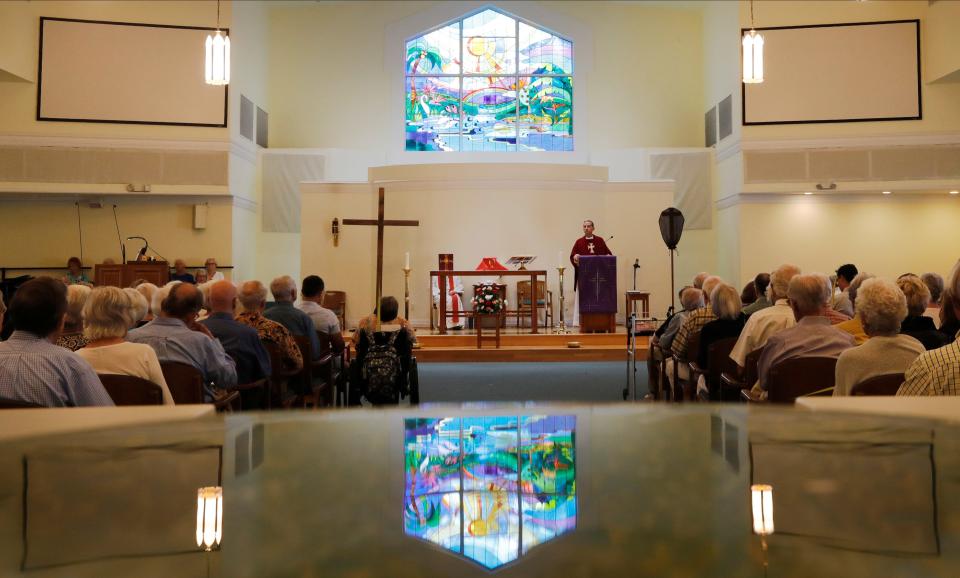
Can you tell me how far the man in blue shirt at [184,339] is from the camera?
3.47 m

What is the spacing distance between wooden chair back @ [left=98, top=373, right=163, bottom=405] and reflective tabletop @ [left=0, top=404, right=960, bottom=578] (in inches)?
60.5

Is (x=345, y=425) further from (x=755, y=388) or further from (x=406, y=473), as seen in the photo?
(x=755, y=388)

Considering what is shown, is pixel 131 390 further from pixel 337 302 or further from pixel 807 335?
pixel 337 302

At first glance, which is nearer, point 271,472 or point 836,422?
point 271,472

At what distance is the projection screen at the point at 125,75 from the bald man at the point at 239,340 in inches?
376

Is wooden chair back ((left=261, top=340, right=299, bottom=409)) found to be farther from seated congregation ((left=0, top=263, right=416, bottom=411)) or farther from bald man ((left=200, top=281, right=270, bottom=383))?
bald man ((left=200, top=281, right=270, bottom=383))

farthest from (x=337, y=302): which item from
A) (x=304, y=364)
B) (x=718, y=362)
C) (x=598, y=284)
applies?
(x=718, y=362)

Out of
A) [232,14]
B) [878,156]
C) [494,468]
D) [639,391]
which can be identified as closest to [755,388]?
[494,468]

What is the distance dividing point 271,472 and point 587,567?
407 mm

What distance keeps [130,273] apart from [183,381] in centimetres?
952

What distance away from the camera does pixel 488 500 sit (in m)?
0.84

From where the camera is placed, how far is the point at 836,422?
110 cm

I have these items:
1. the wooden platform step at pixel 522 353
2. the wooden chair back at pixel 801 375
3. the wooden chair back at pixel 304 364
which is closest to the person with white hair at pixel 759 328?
the wooden chair back at pixel 801 375

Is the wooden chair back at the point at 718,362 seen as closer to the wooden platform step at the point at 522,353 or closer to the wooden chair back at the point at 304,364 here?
the wooden chair back at the point at 304,364
